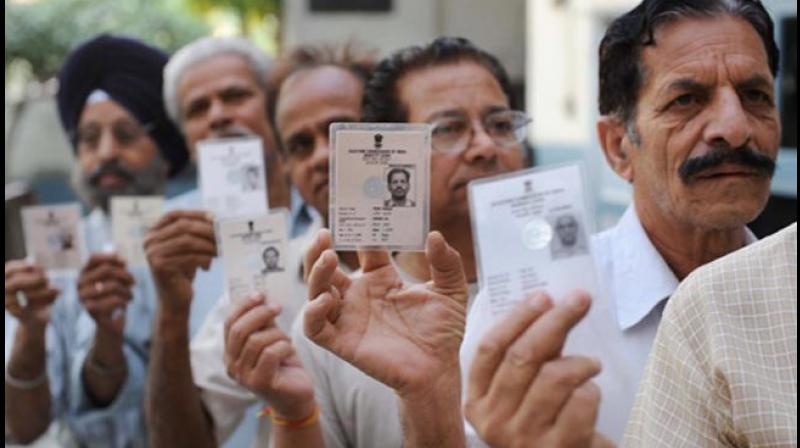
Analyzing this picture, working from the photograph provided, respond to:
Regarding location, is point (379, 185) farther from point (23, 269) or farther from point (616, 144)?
point (23, 269)

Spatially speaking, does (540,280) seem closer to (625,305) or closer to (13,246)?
(625,305)

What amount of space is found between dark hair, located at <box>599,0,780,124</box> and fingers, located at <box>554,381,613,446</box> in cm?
42

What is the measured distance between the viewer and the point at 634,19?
77.5 inches

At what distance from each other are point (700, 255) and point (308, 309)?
56cm

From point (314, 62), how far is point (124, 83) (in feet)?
3.03

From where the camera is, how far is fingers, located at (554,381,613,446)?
6.27 feet

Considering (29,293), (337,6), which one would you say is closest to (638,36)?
(29,293)

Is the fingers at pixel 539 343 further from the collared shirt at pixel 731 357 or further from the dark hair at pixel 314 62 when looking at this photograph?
the dark hair at pixel 314 62

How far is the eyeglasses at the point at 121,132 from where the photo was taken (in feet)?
12.2

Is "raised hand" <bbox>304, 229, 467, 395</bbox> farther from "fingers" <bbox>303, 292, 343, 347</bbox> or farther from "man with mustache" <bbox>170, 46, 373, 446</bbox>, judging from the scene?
"man with mustache" <bbox>170, 46, 373, 446</bbox>

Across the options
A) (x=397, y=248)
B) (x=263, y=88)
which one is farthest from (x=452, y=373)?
(x=263, y=88)

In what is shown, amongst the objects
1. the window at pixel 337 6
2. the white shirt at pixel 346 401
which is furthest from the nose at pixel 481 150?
the window at pixel 337 6

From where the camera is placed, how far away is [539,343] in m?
1.94

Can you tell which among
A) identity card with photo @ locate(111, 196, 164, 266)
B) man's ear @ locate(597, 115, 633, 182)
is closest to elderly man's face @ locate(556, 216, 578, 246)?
man's ear @ locate(597, 115, 633, 182)
